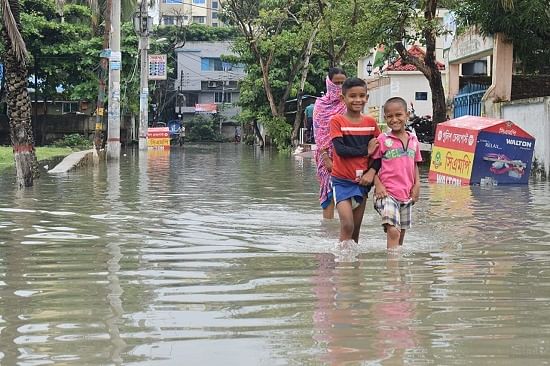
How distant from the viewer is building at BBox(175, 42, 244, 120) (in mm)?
81062

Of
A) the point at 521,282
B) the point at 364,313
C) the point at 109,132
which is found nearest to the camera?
the point at 364,313

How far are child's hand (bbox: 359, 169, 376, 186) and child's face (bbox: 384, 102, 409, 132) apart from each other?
0.41 m

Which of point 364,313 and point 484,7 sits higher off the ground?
point 484,7

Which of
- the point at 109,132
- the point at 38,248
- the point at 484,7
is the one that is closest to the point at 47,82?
the point at 109,132

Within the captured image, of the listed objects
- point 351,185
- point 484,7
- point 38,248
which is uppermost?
point 484,7

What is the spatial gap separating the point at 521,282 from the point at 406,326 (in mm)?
1738

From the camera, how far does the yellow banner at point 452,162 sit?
53.7 ft

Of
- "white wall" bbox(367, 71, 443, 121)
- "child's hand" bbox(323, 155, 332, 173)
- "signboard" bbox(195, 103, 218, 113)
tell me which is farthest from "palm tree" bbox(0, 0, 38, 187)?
"signboard" bbox(195, 103, 218, 113)

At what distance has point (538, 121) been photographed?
1803cm

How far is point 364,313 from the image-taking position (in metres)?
5.10

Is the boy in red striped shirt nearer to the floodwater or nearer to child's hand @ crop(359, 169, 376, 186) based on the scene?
child's hand @ crop(359, 169, 376, 186)

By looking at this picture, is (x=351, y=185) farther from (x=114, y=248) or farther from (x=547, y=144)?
(x=547, y=144)

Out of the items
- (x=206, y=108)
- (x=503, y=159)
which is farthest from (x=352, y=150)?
(x=206, y=108)

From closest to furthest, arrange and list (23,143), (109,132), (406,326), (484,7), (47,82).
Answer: (406,326) → (23,143) → (484,7) → (109,132) → (47,82)
